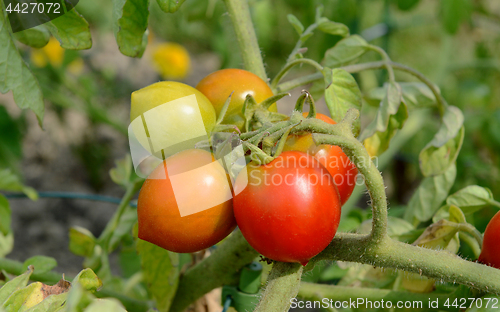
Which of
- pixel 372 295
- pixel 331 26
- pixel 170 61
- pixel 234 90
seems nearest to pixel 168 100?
pixel 234 90

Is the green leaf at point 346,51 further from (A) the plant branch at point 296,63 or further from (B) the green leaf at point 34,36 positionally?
(B) the green leaf at point 34,36

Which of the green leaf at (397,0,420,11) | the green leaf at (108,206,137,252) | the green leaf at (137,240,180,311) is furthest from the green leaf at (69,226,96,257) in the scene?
the green leaf at (397,0,420,11)

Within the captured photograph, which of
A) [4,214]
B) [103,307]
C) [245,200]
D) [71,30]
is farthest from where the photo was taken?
[4,214]

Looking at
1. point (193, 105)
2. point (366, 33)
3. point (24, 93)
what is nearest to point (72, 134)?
point (366, 33)

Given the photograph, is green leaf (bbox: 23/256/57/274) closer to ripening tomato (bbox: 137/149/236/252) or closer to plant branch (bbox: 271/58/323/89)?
ripening tomato (bbox: 137/149/236/252)

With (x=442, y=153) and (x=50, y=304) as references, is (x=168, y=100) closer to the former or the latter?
(x=50, y=304)

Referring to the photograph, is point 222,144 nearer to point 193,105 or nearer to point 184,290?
point 193,105

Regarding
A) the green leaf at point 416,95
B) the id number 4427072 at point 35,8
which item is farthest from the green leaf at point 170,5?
the green leaf at point 416,95
